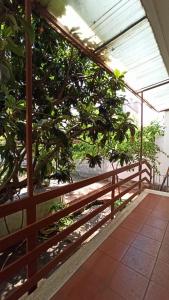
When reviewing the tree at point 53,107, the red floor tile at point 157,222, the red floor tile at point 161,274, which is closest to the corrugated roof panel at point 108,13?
the tree at point 53,107

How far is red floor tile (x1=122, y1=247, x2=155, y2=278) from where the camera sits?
7.02 ft

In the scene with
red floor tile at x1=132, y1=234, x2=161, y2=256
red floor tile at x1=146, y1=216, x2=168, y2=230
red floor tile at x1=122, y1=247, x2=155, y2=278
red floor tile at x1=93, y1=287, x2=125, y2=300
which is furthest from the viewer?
red floor tile at x1=146, y1=216, x2=168, y2=230

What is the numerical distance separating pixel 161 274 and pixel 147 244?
1.90 feet

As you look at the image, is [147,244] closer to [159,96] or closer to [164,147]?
[159,96]

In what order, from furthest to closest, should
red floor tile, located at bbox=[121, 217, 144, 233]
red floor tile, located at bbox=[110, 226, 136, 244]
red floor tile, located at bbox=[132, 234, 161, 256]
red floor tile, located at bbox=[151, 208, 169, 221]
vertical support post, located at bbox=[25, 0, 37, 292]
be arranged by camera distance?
red floor tile, located at bbox=[151, 208, 169, 221]
red floor tile, located at bbox=[121, 217, 144, 233]
red floor tile, located at bbox=[110, 226, 136, 244]
red floor tile, located at bbox=[132, 234, 161, 256]
vertical support post, located at bbox=[25, 0, 37, 292]

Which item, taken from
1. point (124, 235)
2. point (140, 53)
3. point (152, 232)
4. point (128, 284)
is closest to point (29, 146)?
point (128, 284)

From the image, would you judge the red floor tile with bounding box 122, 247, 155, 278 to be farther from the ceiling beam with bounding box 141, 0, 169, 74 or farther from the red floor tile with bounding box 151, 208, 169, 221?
the ceiling beam with bounding box 141, 0, 169, 74

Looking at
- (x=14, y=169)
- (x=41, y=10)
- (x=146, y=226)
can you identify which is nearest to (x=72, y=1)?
(x=41, y=10)

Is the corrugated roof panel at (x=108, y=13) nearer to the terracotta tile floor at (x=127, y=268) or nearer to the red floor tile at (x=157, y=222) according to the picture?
the terracotta tile floor at (x=127, y=268)

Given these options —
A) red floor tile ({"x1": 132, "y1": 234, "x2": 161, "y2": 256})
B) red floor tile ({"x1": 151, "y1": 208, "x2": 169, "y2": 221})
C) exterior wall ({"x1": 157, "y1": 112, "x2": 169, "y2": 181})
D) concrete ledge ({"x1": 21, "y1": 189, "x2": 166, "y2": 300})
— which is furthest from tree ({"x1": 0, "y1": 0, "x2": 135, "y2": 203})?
exterior wall ({"x1": 157, "y1": 112, "x2": 169, "y2": 181})

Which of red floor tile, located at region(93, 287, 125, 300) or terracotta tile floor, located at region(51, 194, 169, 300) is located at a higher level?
terracotta tile floor, located at region(51, 194, 169, 300)

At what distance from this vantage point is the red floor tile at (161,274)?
6.48ft

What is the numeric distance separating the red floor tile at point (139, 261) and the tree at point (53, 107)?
114cm

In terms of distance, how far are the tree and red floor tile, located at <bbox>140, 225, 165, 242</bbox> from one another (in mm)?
1235
